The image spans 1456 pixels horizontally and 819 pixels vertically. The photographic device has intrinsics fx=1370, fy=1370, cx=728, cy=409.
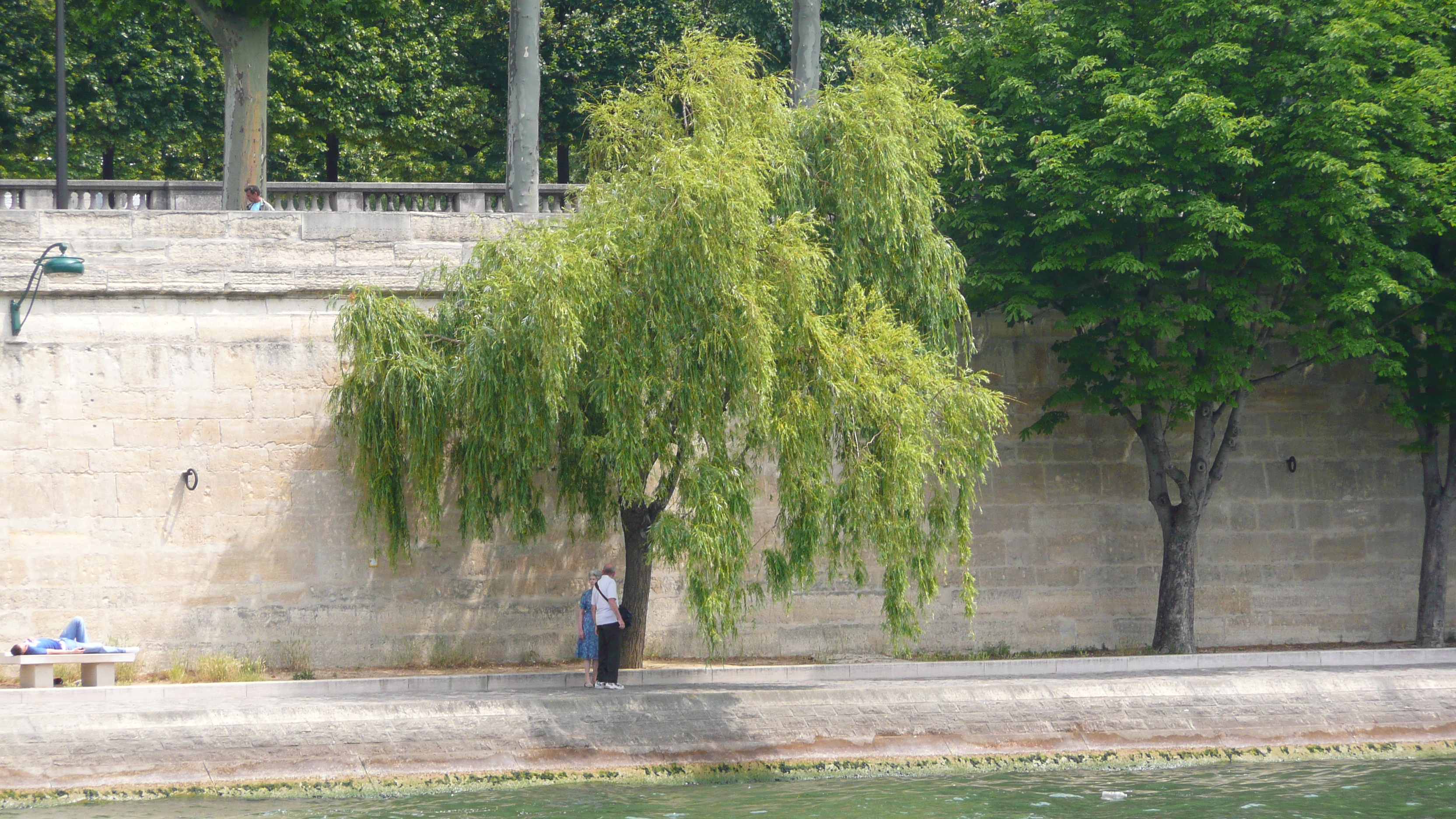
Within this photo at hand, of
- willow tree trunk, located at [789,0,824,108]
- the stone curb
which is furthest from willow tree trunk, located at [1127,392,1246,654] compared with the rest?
willow tree trunk, located at [789,0,824,108]

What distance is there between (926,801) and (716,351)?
4271mm

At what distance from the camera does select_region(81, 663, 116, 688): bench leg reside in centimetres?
1302

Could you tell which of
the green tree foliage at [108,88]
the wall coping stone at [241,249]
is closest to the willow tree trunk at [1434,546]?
the wall coping stone at [241,249]

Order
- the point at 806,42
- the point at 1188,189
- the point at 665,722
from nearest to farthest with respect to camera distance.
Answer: the point at 665,722
the point at 1188,189
the point at 806,42

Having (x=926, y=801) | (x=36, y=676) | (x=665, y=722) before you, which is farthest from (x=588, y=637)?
(x=36, y=676)

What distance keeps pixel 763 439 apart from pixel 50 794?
6.58 m

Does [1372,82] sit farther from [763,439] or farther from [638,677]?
[638,677]

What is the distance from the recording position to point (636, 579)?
1441 centimetres

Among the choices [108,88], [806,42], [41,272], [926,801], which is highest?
[108,88]

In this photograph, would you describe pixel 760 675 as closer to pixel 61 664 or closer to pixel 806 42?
pixel 61 664

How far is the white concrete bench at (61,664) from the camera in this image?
12.6m

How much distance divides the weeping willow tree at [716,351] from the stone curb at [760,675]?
3.33 ft

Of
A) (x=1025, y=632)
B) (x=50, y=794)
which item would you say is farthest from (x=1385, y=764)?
(x=50, y=794)

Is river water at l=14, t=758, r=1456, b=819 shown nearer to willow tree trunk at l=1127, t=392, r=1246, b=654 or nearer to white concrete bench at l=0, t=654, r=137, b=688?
white concrete bench at l=0, t=654, r=137, b=688
